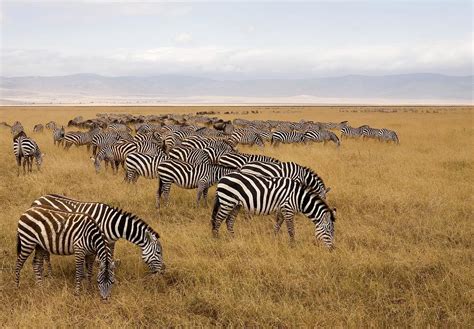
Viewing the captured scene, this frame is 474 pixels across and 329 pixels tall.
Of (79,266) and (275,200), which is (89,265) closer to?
(79,266)

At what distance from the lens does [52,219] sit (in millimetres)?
6426

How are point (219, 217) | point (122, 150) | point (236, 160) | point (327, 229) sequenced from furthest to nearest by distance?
point (122, 150) < point (236, 160) < point (219, 217) < point (327, 229)

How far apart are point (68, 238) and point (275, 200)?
12.3ft

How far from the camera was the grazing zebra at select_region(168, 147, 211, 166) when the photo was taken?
1362cm

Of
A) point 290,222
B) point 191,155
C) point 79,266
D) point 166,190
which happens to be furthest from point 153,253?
point 191,155

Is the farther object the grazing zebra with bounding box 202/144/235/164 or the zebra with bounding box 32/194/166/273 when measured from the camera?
the grazing zebra with bounding box 202/144/235/164

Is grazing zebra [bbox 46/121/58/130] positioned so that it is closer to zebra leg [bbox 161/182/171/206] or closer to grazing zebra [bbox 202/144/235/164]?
grazing zebra [bbox 202/144/235/164]

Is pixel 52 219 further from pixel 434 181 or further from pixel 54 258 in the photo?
pixel 434 181

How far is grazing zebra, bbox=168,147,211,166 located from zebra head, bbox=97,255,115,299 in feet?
24.0

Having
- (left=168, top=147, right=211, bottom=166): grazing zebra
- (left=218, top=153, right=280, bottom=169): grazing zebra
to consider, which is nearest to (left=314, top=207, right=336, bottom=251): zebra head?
(left=218, top=153, right=280, bottom=169): grazing zebra

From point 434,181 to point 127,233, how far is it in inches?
423

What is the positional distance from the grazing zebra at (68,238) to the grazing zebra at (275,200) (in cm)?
290

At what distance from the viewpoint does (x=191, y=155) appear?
13.8 m

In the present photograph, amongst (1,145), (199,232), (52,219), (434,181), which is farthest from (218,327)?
(1,145)
